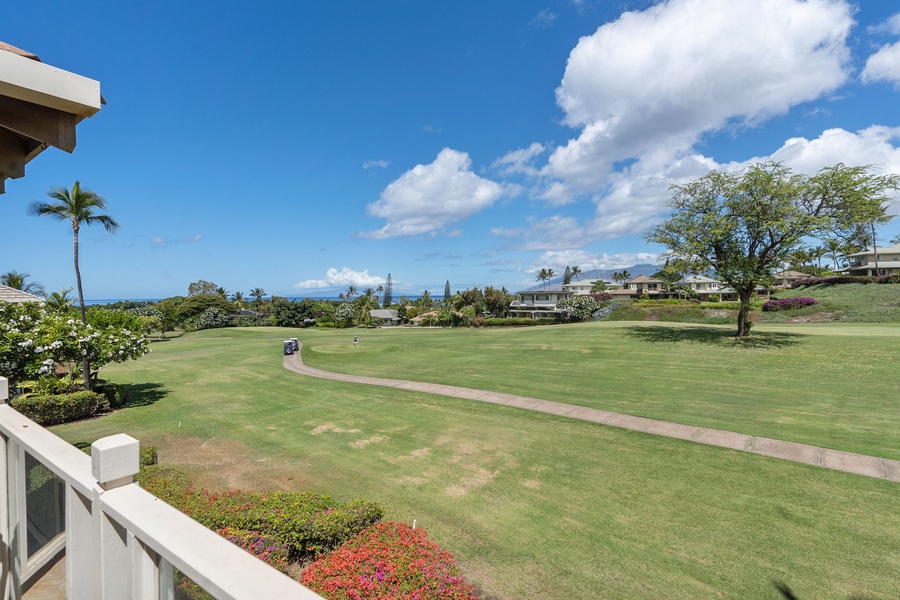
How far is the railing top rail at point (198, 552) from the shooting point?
54.6 inches

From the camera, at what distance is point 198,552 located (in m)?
1.59

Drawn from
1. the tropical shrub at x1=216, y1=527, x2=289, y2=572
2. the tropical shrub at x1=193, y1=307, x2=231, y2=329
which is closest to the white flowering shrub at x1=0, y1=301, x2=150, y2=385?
the tropical shrub at x1=216, y1=527, x2=289, y2=572

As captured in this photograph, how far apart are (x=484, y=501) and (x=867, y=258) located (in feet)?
338

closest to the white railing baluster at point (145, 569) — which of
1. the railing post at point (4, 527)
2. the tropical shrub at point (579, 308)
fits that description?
the railing post at point (4, 527)

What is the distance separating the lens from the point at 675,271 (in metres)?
29.2

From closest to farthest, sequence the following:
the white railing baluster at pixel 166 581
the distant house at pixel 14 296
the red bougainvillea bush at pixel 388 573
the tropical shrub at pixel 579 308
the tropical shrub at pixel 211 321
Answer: the white railing baluster at pixel 166 581 → the red bougainvillea bush at pixel 388 573 → the distant house at pixel 14 296 → the tropical shrub at pixel 579 308 → the tropical shrub at pixel 211 321

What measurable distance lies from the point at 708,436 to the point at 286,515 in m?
11.1

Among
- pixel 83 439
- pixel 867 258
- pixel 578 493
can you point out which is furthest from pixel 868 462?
pixel 867 258

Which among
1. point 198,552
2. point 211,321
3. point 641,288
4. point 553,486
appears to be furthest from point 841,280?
point 211,321

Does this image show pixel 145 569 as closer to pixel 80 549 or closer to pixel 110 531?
pixel 110 531

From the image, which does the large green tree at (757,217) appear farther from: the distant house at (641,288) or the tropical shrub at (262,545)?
the distant house at (641,288)

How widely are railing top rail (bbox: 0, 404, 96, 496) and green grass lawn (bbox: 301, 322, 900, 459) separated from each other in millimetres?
14349

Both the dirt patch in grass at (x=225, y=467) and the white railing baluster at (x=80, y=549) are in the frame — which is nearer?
the white railing baluster at (x=80, y=549)

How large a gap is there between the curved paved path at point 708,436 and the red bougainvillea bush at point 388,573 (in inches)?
350
